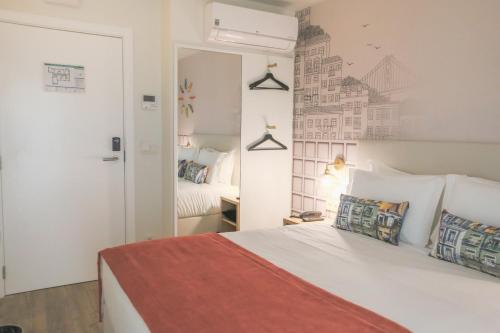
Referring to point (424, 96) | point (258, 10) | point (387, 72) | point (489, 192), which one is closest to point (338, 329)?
point (489, 192)

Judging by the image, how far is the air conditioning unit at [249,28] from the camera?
3.23 metres

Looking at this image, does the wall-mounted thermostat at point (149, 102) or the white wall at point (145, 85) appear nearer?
the white wall at point (145, 85)

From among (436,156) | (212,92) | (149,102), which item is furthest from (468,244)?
(149,102)

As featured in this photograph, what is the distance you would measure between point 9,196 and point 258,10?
2530 millimetres

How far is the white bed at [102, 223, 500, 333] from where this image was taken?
1419 mm

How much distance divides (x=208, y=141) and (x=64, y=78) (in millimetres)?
1219

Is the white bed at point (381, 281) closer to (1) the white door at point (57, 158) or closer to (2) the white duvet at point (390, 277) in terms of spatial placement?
(2) the white duvet at point (390, 277)

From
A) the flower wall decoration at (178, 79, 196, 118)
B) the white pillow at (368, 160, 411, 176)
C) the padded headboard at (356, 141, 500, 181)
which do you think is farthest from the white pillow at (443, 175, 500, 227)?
the flower wall decoration at (178, 79, 196, 118)

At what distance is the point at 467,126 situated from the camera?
2398 mm

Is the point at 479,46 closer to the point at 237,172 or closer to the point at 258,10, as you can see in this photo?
the point at 258,10

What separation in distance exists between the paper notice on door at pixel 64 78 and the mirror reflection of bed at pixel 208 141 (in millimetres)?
762

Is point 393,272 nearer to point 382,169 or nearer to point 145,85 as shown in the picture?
point 382,169

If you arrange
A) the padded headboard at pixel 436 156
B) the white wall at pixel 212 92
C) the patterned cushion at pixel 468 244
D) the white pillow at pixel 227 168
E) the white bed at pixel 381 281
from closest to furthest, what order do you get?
the white bed at pixel 381 281
the patterned cushion at pixel 468 244
the padded headboard at pixel 436 156
the white wall at pixel 212 92
the white pillow at pixel 227 168

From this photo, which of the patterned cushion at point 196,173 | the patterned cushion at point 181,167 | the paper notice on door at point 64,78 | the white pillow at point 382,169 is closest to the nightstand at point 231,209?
the patterned cushion at point 196,173
